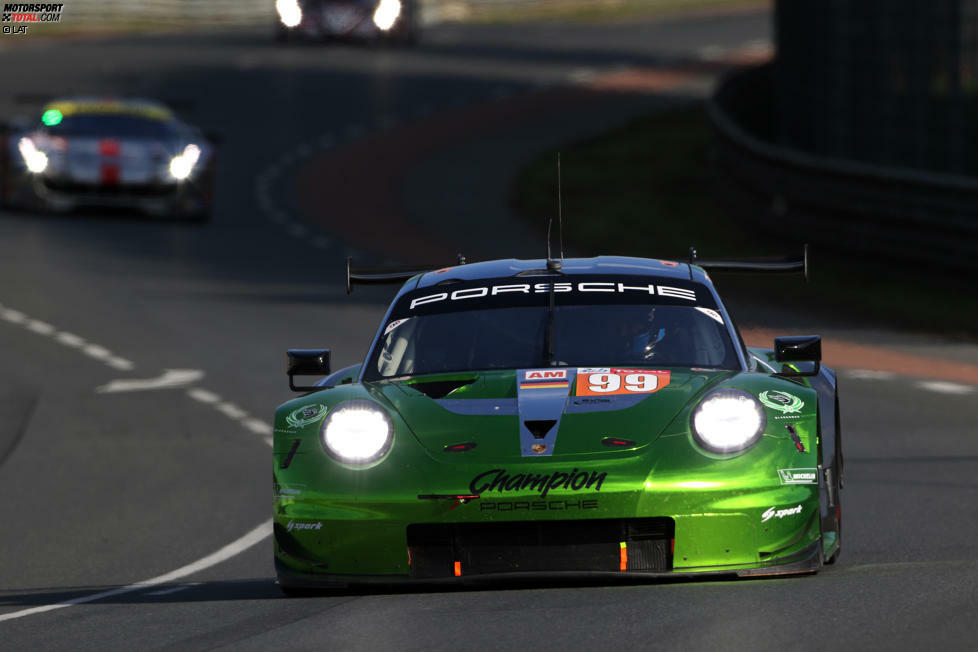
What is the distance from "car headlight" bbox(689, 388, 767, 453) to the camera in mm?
7426

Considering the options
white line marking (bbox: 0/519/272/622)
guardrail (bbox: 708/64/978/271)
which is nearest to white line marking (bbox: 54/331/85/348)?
white line marking (bbox: 0/519/272/622)

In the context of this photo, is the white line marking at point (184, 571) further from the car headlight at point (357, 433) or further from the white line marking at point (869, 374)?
the white line marking at point (869, 374)

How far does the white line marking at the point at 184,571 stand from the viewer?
8125mm

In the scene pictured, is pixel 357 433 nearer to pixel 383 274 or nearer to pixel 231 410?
pixel 383 274

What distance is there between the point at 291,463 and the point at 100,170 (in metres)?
19.2

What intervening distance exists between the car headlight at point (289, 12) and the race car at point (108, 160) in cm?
2791

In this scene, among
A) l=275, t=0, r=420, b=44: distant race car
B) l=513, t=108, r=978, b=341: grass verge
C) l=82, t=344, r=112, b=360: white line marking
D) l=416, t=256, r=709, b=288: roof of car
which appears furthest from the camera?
l=275, t=0, r=420, b=44: distant race car

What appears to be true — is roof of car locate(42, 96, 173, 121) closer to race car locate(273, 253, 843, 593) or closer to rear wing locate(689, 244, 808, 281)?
rear wing locate(689, 244, 808, 281)

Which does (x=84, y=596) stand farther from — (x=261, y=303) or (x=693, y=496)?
(x=261, y=303)

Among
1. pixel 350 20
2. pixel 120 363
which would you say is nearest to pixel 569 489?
pixel 120 363

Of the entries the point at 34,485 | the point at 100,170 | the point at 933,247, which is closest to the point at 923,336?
the point at 933,247

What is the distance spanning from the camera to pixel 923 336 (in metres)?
18.9

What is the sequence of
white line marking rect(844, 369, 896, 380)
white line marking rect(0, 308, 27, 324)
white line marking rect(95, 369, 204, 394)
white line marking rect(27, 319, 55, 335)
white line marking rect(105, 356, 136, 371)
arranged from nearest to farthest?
white line marking rect(844, 369, 896, 380) < white line marking rect(95, 369, 204, 394) < white line marking rect(105, 356, 136, 371) < white line marking rect(27, 319, 55, 335) < white line marking rect(0, 308, 27, 324)

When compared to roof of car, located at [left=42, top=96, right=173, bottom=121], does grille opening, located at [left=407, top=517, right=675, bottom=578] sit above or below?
below
